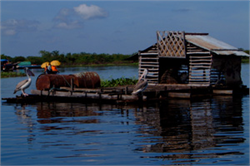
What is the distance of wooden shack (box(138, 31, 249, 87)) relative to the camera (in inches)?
1115

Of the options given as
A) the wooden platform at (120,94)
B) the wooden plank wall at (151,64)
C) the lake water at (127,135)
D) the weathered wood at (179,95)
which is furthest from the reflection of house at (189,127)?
the wooden plank wall at (151,64)

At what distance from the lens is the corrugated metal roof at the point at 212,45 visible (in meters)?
28.0

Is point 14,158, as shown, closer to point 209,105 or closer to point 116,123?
point 116,123

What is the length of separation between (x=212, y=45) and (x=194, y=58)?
1653 mm

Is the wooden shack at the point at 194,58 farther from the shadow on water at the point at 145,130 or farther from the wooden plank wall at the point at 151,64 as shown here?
the shadow on water at the point at 145,130

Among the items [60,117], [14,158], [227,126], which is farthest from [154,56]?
[14,158]

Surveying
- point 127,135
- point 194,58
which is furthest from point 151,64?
point 127,135

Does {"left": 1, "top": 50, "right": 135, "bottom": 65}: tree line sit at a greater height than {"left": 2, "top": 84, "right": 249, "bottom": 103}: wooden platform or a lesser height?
greater

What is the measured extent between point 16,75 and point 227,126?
163 ft

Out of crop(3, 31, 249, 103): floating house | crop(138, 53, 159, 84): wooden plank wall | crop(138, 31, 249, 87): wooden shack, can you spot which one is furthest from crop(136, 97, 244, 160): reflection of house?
crop(138, 53, 159, 84): wooden plank wall

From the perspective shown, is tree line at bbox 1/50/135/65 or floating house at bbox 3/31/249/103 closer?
floating house at bbox 3/31/249/103

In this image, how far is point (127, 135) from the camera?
47.2 ft

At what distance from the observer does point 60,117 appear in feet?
64.7

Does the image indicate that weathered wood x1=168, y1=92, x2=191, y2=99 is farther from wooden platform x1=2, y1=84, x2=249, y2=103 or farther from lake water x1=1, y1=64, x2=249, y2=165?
lake water x1=1, y1=64, x2=249, y2=165
